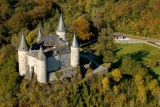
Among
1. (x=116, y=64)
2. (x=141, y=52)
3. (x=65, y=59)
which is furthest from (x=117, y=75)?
(x=141, y=52)

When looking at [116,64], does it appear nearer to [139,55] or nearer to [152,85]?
[139,55]

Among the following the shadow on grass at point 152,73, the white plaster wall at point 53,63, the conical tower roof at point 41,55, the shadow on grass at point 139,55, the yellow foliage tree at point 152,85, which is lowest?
the yellow foliage tree at point 152,85

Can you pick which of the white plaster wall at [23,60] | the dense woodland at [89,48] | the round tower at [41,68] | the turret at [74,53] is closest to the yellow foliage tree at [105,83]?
the dense woodland at [89,48]

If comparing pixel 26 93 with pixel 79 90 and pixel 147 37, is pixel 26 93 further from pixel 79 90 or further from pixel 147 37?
pixel 147 37

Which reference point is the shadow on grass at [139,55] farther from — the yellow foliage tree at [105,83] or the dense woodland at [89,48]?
the yellow foliage tree at [105,83]

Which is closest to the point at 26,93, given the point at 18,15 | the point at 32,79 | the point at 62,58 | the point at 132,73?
the point at 32,79

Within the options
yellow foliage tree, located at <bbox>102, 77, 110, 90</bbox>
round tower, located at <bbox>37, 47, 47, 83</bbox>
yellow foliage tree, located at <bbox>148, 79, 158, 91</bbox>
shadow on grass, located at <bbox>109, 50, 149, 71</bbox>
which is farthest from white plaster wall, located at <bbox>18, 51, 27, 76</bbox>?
yellow foliage tree, located at <bbox>148, 79, 158, 91</bbox>

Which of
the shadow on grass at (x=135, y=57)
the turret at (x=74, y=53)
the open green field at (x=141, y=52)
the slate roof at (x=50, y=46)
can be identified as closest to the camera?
the slate roof at (x=50, y=46)

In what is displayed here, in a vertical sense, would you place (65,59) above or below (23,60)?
above
